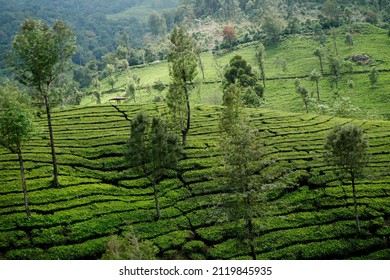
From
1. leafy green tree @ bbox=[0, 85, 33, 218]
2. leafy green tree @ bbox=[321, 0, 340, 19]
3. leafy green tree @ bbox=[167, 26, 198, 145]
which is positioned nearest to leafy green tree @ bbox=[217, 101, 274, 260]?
leafy green tree @ bbox=[0, 85, 33, 218]

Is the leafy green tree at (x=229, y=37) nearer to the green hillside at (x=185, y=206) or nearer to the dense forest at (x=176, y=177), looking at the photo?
the dense forest at (x=176, y=177)

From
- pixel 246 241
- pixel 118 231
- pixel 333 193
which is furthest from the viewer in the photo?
pixel 333 193

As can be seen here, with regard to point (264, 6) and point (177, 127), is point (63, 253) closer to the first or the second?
point (177, 127)

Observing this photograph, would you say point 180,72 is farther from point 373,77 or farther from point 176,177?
point 373,77

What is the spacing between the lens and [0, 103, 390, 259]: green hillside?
105 ft

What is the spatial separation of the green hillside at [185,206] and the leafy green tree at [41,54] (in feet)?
13.4

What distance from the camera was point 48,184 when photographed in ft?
126

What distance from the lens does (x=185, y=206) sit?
121 feet

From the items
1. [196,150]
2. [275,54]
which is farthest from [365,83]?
[196,150]

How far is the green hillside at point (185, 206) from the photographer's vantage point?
3194cm

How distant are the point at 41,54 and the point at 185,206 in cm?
1743

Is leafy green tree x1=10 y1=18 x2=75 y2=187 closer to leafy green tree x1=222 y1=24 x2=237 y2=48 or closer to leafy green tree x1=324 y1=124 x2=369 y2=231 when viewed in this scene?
leafy green tree x1=324 y1=124 x2=369 y2=231

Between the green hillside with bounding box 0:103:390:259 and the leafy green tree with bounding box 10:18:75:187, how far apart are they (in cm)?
409

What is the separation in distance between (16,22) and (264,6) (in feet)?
302
